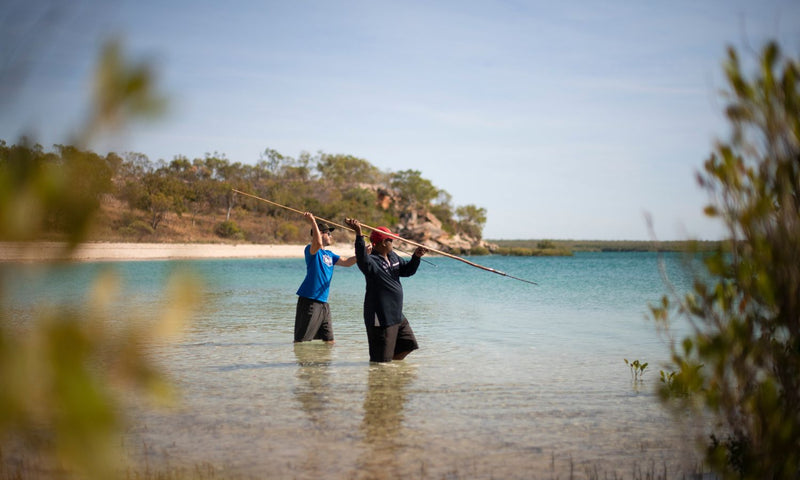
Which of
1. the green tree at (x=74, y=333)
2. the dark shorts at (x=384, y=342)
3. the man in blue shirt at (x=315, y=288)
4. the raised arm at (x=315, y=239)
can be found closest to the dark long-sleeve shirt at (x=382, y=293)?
the dark shorts at (x=384, y=342)

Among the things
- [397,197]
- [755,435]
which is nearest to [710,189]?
[755,435]

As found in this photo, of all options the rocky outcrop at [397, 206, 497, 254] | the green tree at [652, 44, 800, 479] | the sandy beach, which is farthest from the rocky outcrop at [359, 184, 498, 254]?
the green tree at [652, 44, 800, 479]

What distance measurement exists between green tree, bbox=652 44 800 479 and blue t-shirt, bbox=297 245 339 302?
689cm

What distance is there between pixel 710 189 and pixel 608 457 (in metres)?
2.74

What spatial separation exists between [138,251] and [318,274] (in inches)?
1884

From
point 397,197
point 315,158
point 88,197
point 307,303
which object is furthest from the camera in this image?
point 315,158

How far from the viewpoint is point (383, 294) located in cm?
818

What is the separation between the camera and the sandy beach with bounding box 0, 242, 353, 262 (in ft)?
4.27

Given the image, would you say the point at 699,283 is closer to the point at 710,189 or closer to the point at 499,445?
the point at 710,189

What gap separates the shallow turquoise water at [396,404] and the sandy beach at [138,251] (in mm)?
76

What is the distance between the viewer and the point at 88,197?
138 centimetres

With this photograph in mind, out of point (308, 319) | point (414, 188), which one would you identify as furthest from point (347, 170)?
point (308, 319)

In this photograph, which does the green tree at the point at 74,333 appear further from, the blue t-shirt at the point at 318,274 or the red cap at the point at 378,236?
the blue t-shirt at the point at 318,274

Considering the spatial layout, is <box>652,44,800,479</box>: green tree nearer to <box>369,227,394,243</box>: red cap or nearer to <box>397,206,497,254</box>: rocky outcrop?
<box>369,227,394,243</box>: red cap
